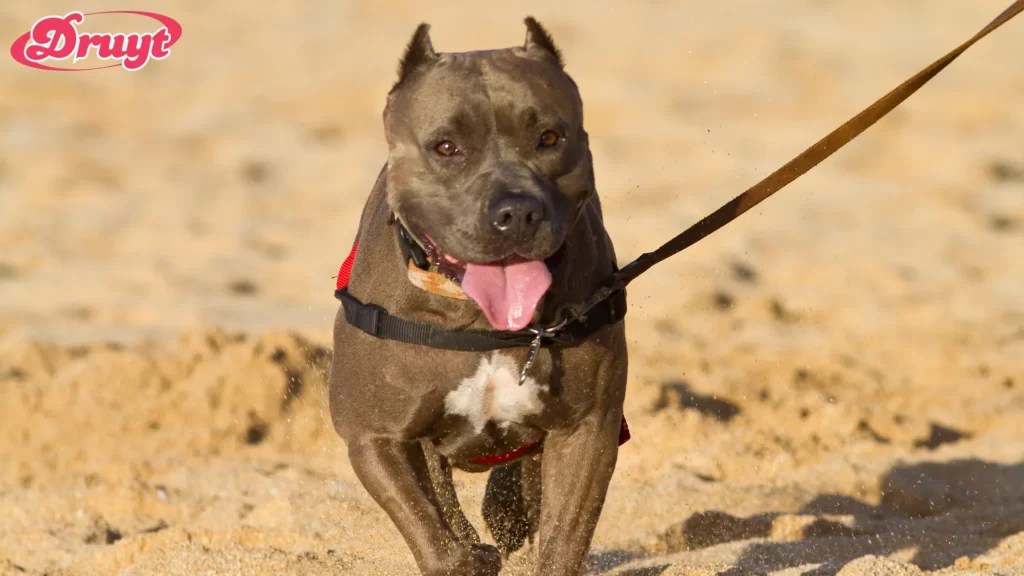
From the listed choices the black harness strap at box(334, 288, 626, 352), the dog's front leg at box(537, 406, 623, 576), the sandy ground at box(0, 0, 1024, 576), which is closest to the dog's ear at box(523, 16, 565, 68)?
the black harness strap at box(334, 288, 626, 352)

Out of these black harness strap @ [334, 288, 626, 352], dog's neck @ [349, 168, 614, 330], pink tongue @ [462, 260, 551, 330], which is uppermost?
pink tongue @ [462, 260, 551, 330]

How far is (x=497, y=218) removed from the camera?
142 inches

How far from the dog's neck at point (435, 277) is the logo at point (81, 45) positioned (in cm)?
953

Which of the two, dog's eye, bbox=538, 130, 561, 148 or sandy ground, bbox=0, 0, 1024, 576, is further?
sandy ground, bbox=0, 0, 1024, 576

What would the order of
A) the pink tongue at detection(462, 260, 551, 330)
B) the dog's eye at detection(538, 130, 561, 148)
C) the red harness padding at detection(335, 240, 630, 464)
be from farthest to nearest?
the red harness padding at detection(335, 240, 630, 464)
the dog's eye at detection(538, 130, 561, 148)
the pink tongue at detection(462, 260, 551, 330)

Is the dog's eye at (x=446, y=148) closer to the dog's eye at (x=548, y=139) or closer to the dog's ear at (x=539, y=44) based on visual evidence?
the dog's eye at (x=548, y=139)

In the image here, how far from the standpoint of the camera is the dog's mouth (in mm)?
3721

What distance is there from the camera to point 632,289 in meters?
9.35

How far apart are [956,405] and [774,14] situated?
7968 mm

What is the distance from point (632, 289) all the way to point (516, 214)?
5806 mm

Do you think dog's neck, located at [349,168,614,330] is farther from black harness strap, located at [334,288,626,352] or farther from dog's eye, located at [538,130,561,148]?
dog's eye, located at [538,130,561,148]

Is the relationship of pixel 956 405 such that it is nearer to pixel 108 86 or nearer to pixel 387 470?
pixel 387 470

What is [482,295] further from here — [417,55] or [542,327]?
[417,55]

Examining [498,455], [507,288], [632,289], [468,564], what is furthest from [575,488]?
[632,289]
